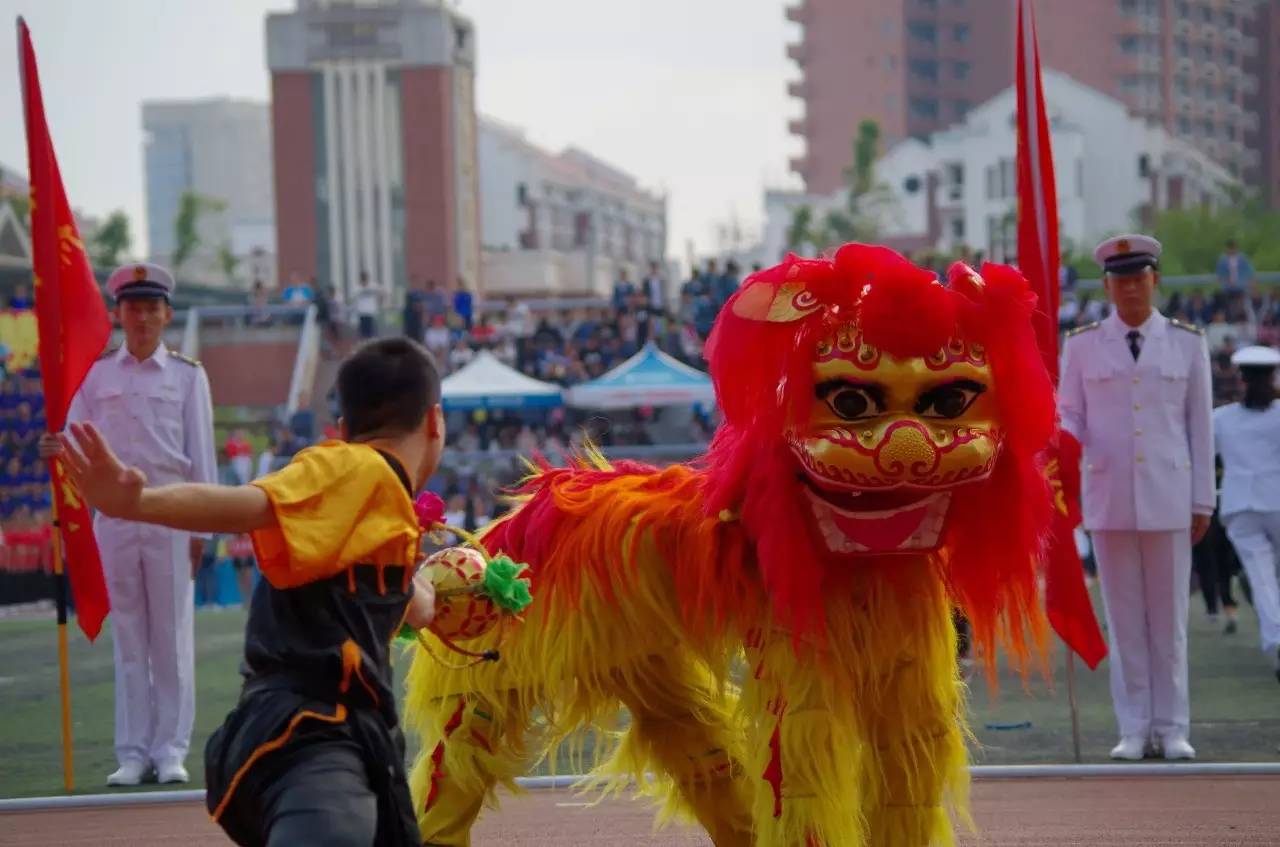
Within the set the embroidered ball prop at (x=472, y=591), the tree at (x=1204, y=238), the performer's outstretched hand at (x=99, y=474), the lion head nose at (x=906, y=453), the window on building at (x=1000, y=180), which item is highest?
the window on building at (x=1000, y=180)

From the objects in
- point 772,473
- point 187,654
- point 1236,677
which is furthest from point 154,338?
point 1236,677

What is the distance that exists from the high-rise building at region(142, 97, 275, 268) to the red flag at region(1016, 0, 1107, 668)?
98.1m

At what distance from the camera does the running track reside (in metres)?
6.12

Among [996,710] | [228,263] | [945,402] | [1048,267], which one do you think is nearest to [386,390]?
[945,402]

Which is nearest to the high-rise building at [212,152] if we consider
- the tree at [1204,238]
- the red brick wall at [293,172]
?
the red brick wall at [293,172]

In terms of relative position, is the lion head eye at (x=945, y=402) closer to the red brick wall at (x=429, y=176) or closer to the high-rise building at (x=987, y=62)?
the red brick wall at (x=429, y=176)

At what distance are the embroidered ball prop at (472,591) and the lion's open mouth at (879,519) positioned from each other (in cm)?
92

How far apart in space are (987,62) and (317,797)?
88.1 meters

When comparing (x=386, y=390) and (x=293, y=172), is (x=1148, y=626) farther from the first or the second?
(x=293, y=172)

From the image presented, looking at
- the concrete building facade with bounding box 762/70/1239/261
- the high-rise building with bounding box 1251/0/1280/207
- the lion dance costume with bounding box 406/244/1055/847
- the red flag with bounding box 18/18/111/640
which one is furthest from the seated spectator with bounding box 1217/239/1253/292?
the high-rise building with bounding box 1251/0/1280/207

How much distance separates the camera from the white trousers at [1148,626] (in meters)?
7.73

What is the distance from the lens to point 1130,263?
7.82m

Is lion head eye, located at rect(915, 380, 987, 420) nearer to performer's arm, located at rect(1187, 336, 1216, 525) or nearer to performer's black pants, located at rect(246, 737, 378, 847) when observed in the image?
performer's black pants, located at rect(246, 737, 378, 847)

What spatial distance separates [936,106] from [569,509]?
87347mm
